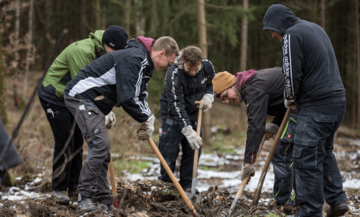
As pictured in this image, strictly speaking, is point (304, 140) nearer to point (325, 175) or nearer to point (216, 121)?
point (325, 175)

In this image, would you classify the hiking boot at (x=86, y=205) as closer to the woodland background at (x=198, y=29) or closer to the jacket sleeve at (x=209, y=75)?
the woodland background at (x=198, y=29)

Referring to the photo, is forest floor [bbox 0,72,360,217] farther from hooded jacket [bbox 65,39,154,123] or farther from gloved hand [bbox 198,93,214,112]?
gloved hand [bbox 198,93,214,112]

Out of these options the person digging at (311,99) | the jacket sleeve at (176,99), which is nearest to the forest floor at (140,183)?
the person digging at (311,99)

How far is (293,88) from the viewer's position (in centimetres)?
302

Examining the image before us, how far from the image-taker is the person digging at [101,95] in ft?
10.3

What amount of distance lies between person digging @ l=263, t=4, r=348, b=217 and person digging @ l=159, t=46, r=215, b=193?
1252mm

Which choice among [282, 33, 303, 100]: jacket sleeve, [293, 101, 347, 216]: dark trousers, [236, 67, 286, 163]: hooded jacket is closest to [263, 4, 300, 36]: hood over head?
[282, 33, 303, 100]: jacket sleeve

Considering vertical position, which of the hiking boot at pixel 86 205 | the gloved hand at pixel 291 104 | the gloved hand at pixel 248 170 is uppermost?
the gloved hand at pixel 291 104

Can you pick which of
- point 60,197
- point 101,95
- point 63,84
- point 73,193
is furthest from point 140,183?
point 63,84

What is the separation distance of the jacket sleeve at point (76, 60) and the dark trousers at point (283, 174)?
264 cm

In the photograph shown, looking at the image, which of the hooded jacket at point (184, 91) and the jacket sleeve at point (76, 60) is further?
the hooded jacket at point (184, 91)

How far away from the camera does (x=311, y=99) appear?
301 centimetres

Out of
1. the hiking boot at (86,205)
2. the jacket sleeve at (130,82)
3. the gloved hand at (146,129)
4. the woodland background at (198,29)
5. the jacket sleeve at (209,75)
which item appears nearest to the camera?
the jacket sleeve at (130,82)

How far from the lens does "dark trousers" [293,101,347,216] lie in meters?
2.96
